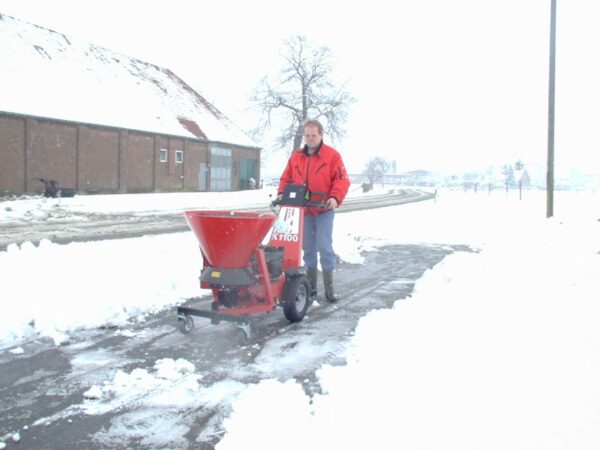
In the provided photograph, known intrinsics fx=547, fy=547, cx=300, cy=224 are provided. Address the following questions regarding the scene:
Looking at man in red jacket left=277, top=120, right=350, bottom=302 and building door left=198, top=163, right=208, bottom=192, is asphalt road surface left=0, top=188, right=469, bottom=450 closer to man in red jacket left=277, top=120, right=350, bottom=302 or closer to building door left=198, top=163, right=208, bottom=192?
man in red jacket left=277, top=120, right=350, bottom=302

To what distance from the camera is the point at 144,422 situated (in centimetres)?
295

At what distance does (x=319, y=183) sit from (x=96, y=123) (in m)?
22.5

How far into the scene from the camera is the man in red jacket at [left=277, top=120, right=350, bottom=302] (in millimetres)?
5602

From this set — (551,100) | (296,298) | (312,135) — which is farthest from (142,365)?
(551,100)

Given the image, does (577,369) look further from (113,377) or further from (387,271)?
(387,271)

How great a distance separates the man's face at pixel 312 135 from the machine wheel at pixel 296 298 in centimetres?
140

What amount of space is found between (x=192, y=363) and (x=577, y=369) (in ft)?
8.23

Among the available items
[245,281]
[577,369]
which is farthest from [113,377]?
[577,369]

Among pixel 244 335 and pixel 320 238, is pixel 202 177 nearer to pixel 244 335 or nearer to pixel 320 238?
pixel 320 238

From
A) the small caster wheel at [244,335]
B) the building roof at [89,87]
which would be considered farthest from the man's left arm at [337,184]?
the building roof at [89,87]

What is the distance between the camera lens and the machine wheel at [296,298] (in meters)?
4.88

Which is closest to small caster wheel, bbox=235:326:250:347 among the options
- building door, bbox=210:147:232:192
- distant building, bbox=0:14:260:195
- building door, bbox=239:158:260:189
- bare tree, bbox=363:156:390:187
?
distant building, bbox=0:14:260:195

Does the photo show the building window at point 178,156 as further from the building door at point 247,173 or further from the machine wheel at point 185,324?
the machine wheel at point 185,324

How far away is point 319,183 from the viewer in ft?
18.8
